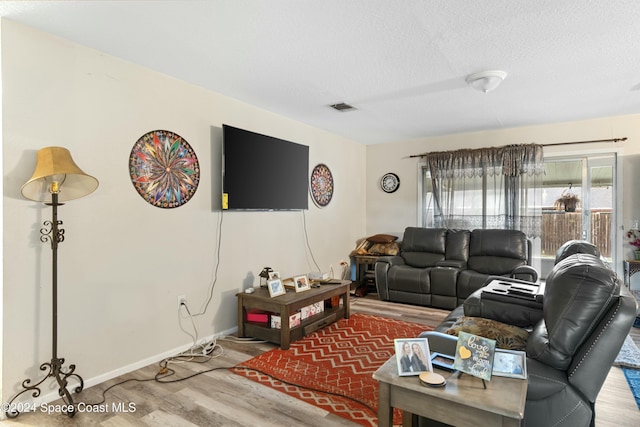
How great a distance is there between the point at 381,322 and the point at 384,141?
306cm

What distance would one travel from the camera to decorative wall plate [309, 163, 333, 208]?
15.9ft

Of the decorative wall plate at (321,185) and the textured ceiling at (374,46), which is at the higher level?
the textured ceiling at (374,46)

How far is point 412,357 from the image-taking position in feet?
4.85

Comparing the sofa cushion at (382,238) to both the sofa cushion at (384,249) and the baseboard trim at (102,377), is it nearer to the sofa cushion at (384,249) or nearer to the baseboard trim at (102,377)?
the sofa cushion at (384,249)

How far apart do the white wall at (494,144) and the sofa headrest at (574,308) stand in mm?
3641

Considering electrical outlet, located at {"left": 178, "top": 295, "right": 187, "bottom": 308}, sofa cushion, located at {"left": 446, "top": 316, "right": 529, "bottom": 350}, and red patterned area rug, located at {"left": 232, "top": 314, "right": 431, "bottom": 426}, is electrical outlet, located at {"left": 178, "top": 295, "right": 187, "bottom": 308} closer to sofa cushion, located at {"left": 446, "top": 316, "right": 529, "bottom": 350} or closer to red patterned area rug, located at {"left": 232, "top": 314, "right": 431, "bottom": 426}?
red patterned area rug, located at {"left": 232, "top": 314, "right": 431, "bottom": 426}

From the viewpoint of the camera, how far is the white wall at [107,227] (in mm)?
2219

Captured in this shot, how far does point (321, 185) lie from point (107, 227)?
114 inches

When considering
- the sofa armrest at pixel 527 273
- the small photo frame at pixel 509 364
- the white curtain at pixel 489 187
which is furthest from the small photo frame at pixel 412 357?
the white curtain at pixel 489 187

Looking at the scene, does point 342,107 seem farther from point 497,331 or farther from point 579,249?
point 497,331

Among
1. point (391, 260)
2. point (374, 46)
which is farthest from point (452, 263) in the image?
point (374, 46)

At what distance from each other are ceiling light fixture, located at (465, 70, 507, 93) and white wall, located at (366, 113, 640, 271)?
223 cm

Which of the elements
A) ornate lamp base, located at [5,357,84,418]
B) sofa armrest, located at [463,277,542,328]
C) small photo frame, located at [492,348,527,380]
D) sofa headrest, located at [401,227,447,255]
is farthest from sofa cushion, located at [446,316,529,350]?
sofa headrest, located at [401,227,447,255]

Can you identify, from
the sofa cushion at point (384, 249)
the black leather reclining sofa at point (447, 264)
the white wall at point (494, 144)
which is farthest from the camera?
the sofa cushion at point (384, 249)
